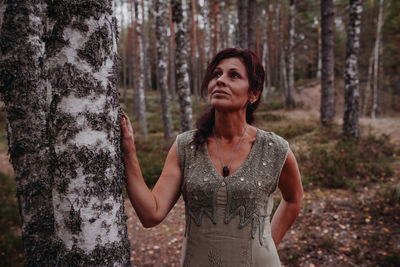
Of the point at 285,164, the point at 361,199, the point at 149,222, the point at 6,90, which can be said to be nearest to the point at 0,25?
the point at 6,90

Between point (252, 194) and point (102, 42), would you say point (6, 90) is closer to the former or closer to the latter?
point (102, 42)

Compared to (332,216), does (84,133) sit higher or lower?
higher

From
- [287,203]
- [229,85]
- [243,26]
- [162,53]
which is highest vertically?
[243,26]

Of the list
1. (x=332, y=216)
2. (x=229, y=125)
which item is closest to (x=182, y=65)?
(x=332, y=216)

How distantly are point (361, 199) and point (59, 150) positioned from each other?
20.5 ft

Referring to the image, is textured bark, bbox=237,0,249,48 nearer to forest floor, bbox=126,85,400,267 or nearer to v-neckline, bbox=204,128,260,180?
forest floor, bbox=126,85,400,267

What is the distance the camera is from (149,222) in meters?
1.61

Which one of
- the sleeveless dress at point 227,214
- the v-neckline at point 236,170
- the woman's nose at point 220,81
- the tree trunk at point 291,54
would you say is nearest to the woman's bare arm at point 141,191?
the sleeveless dress at point 227,214

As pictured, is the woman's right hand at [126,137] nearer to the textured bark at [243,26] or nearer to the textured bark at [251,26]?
the textured bark at [243,26]

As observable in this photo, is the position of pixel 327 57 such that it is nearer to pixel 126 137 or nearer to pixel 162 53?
pixel 162 53

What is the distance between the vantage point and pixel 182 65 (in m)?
7.88

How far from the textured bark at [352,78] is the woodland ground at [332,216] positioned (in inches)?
22.1

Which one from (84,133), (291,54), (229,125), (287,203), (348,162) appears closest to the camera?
(84,133)

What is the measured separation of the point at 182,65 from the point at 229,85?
635cm
